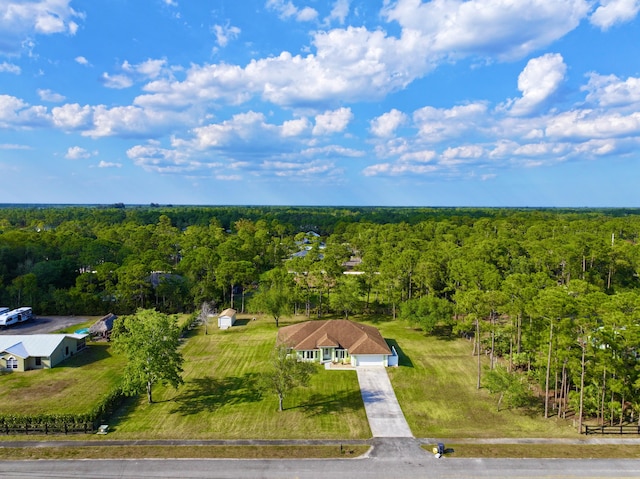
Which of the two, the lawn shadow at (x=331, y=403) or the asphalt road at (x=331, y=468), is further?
the lawn shadow at (x=331, y=403)

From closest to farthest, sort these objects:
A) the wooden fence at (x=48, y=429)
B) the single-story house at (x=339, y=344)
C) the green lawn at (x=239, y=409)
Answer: the wooden fence at (x=48, y=429)
the green lawn at (x=239, y=409)
the single-story house at (x=339, y=344)

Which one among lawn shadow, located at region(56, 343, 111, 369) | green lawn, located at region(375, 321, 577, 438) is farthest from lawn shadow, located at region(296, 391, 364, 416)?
lawn shadow, located at region(56, 343, 111, 369)

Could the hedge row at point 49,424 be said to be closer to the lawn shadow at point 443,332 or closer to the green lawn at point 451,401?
the green lawn at point 451,401

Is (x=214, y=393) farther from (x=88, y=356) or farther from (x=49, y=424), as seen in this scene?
(x=88, y=356)

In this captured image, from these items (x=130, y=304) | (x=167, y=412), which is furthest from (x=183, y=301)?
(x=167, y=412)

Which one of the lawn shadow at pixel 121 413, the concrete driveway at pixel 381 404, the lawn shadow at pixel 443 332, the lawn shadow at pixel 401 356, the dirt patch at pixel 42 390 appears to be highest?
the lawn shadow at pixel 443 332

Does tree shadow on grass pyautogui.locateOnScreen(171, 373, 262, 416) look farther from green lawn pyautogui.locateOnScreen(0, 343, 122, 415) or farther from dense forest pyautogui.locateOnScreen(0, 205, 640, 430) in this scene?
dense forest pyautogui.locateOnScreen(0, 205, 640, 430)

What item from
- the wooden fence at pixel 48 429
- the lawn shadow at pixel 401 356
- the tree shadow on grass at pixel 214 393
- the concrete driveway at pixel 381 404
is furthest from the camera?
the lawn shadow at pixel 401 356

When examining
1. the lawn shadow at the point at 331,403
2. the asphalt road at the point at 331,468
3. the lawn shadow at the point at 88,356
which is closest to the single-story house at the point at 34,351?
the lawn shadow at the point at 88,356
